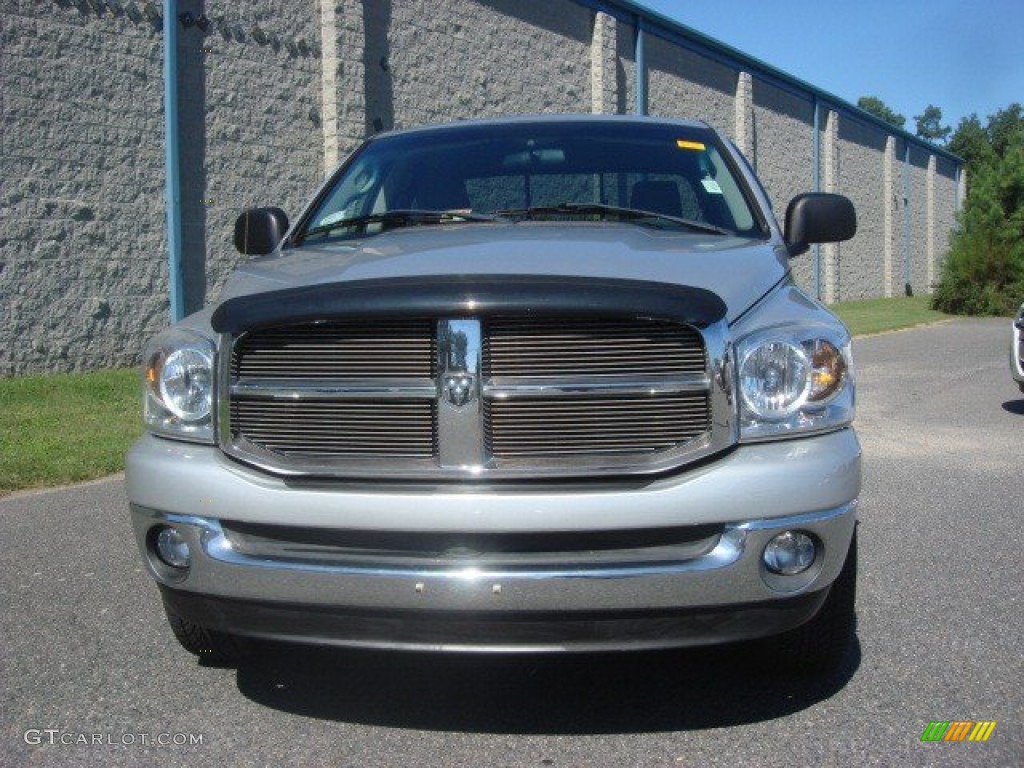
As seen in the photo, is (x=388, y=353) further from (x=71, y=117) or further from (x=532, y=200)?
(x=71, y=117)

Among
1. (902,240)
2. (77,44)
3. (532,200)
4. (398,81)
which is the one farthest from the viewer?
(902,240)

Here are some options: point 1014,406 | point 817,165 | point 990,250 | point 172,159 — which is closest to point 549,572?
point 1014,406

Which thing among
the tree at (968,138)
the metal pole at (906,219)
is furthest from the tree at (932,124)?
the metal pole at (906,219)

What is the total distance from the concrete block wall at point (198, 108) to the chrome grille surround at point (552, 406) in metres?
10.1

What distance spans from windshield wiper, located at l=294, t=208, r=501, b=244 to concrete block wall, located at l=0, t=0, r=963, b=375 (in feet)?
27.8

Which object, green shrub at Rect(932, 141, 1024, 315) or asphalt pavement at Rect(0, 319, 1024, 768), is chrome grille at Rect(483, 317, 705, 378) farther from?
green shrub at Rect(932, 141, 1024, 315)

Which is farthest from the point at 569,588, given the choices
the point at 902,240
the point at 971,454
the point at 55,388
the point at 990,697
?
the point at 902,240

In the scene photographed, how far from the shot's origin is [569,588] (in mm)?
3012

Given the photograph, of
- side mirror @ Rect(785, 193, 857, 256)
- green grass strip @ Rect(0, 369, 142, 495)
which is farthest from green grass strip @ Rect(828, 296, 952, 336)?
side mirror @ Rect(785, 193, 857, 256)

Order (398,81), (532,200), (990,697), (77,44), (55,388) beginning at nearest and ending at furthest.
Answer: (990,697) → (532,200) → (55,388) → (77,44) → (398,81)

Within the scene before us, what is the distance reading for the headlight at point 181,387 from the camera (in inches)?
134

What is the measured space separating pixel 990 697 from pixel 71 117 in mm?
11479

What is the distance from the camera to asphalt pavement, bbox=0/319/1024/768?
3229 mm

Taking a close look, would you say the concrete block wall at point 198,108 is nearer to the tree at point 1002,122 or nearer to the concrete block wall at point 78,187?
the concrete block wall at point 78,187
